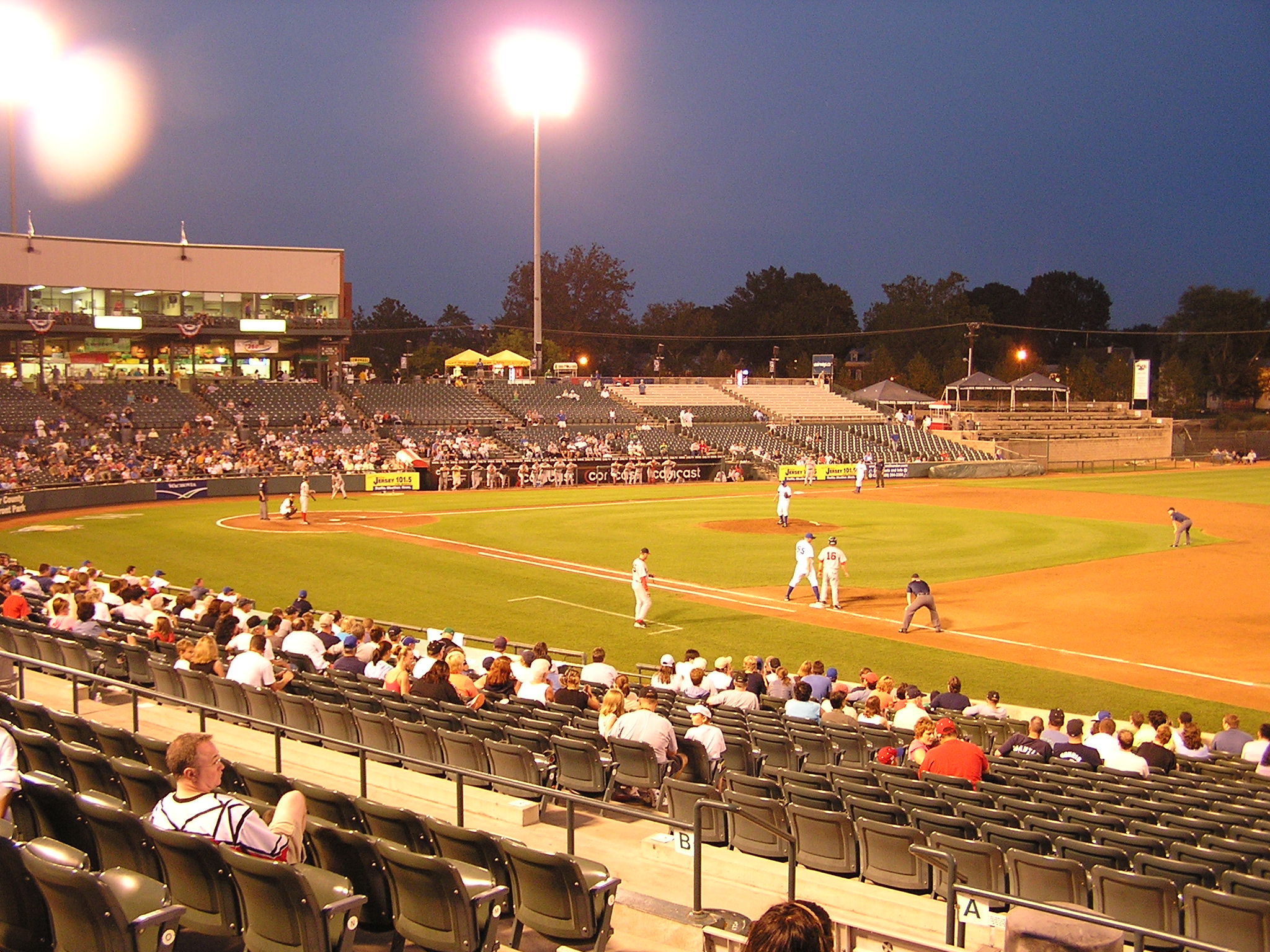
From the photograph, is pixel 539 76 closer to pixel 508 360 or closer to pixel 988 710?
pixel 508 360

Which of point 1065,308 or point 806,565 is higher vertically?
point 1065,308

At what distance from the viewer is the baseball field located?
A: 66.3ft

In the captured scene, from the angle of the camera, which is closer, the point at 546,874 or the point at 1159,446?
the point at 546,874

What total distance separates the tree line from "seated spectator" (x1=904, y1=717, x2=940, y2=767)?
280 ft

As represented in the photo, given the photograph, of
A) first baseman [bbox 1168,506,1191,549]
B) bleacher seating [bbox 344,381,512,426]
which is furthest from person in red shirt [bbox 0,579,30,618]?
bleacher seating [bbox 344,381,512,426]

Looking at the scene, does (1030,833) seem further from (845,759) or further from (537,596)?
(537,596)

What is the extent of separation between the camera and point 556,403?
226 feet

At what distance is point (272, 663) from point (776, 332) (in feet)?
364

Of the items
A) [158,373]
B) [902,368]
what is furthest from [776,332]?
[158,373]

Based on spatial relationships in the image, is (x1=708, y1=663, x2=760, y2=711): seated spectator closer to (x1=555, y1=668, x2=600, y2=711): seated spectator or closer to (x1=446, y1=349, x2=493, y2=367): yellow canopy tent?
(x1=555, y1=668, x2=600, y2=711): seated spectator

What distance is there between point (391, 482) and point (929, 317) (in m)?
80.2

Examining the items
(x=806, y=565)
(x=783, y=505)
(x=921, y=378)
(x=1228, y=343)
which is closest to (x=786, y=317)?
(x=921, y=378)

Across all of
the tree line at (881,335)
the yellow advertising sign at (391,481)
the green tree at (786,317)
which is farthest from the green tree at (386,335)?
the yellow advertising sign at (391,481)

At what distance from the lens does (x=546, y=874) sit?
5.90 meters
